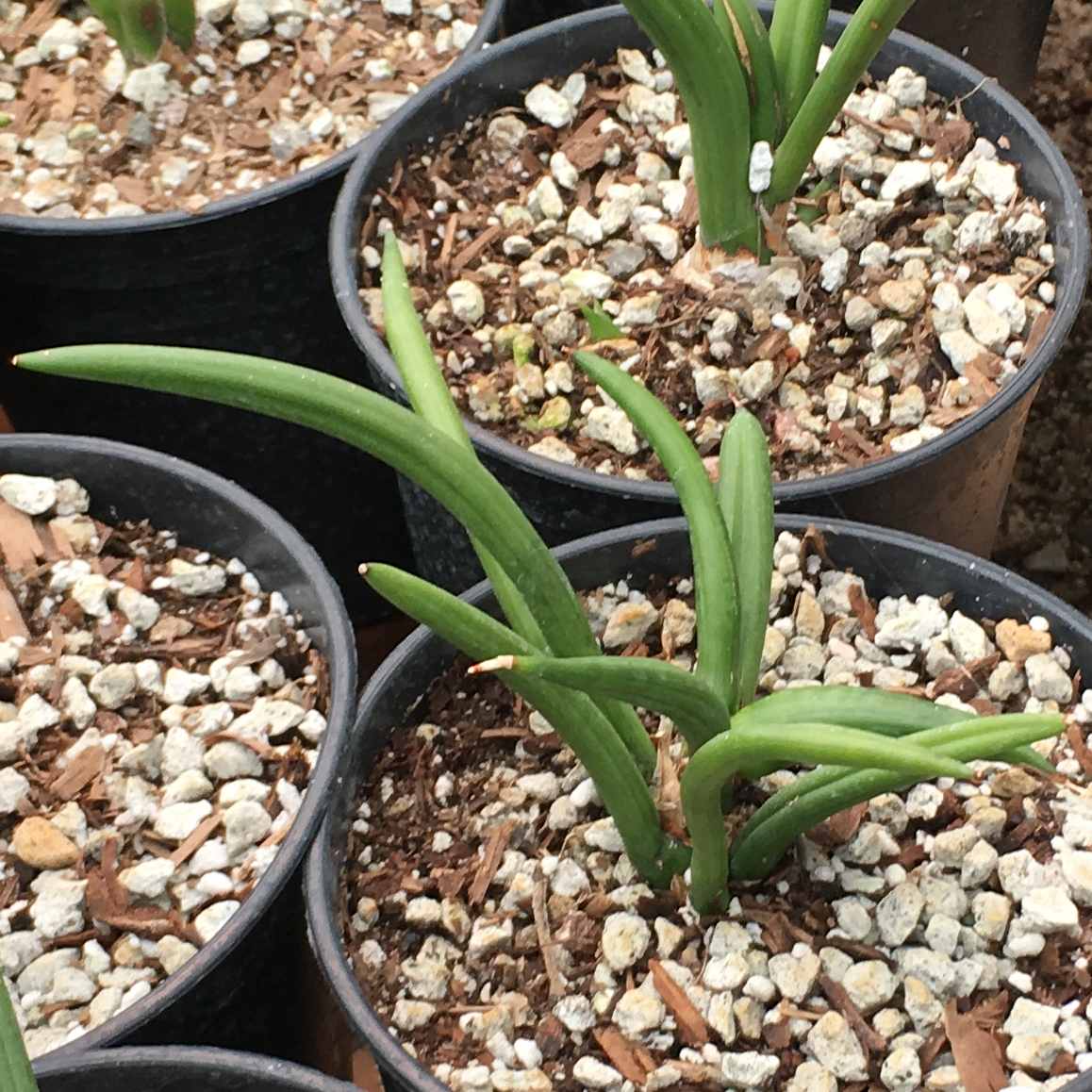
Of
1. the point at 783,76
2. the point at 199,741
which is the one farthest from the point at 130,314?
the point at 783,76

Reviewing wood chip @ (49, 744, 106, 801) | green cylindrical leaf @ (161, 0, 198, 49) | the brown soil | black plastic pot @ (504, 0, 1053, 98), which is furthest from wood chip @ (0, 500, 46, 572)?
the brown soil

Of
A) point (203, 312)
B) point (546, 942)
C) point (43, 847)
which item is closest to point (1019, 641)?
point (546, 942)

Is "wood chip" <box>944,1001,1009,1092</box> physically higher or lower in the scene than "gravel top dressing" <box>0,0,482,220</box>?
lower

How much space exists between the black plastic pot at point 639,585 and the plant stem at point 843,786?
0.19m

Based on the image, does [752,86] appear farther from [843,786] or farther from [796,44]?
[843,786]

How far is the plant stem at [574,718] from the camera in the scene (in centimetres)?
62

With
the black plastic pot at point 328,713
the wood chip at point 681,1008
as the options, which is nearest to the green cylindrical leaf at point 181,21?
the black plastic pot at point 328,713

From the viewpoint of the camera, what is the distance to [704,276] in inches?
41.6

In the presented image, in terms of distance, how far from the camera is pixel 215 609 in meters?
0.95

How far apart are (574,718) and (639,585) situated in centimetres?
22

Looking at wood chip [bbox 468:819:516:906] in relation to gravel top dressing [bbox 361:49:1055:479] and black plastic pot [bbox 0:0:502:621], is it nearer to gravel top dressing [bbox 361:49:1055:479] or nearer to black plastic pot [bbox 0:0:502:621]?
gravel top dressing [bbox 361:49:1055:479]

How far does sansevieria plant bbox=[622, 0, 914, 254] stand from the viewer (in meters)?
0.90

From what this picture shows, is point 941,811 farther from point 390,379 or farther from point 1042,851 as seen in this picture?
point 390,379

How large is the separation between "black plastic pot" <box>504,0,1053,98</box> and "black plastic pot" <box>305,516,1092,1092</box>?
0.68m
